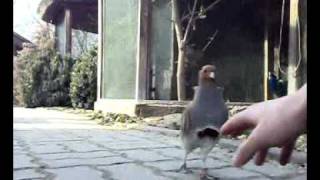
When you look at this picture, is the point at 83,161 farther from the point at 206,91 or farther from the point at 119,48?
the point at 119,48

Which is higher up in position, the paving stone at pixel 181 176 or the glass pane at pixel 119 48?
the glass pane at pixel 119 48

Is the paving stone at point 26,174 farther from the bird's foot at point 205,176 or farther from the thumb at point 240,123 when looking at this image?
the thumb at point 240,123

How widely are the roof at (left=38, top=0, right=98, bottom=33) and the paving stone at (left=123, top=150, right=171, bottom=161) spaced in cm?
555

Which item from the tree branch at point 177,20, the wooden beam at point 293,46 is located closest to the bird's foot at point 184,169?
the wooden beam at point 293,46

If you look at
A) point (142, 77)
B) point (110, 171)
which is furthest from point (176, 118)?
point (110, 171)

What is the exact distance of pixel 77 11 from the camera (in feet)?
26.7

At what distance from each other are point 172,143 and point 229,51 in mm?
2054

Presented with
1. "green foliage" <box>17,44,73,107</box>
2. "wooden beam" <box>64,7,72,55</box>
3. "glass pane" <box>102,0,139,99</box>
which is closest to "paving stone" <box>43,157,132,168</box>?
"glass pane" <box>102,0,139,99</box>

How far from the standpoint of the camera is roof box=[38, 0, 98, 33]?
25.3 ft

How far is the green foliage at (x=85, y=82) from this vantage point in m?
6.41

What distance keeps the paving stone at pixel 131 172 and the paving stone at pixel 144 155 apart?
186 millimetres

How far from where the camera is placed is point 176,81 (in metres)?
4.44

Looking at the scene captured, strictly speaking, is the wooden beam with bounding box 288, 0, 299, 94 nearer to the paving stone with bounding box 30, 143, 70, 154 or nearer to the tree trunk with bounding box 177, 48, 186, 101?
the tree trunk with bounding box 177, 48, 186, 101
